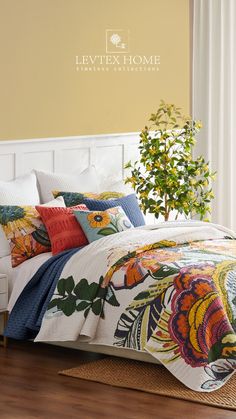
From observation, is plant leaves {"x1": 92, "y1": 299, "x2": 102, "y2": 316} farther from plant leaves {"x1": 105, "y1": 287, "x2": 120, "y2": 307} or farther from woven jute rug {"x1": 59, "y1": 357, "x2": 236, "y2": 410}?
woven jute rug {"x1": 59, "y1": 357, "x2": 236, "y2": 410}

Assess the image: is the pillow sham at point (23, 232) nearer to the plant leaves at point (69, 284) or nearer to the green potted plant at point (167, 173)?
the plant leaves at point (69, 284)

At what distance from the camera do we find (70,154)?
270 inches

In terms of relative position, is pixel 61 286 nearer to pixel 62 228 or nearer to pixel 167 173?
pixel 62 228

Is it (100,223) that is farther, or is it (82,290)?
(100,223)

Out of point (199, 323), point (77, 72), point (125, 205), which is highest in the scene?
point (77, 72)

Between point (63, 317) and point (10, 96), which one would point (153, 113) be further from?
point (63, 317)

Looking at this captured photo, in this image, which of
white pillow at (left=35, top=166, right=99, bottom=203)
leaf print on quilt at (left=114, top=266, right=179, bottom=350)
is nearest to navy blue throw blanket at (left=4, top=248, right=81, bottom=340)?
leaf print on quilt at (left=114, top=266, right=179, bottom=350)

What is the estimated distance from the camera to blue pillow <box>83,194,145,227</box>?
591 cm

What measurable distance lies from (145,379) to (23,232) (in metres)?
1.29

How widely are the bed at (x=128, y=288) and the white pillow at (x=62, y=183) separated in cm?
26

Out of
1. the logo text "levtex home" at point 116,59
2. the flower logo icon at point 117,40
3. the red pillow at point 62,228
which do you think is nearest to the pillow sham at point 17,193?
the red pillow at point 62,228

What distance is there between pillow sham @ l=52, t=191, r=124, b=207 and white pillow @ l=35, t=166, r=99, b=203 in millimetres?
139

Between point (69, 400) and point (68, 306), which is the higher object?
point (68, 306)

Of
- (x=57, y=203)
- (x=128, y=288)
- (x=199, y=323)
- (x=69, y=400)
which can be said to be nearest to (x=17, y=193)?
(x=57, y=203)
